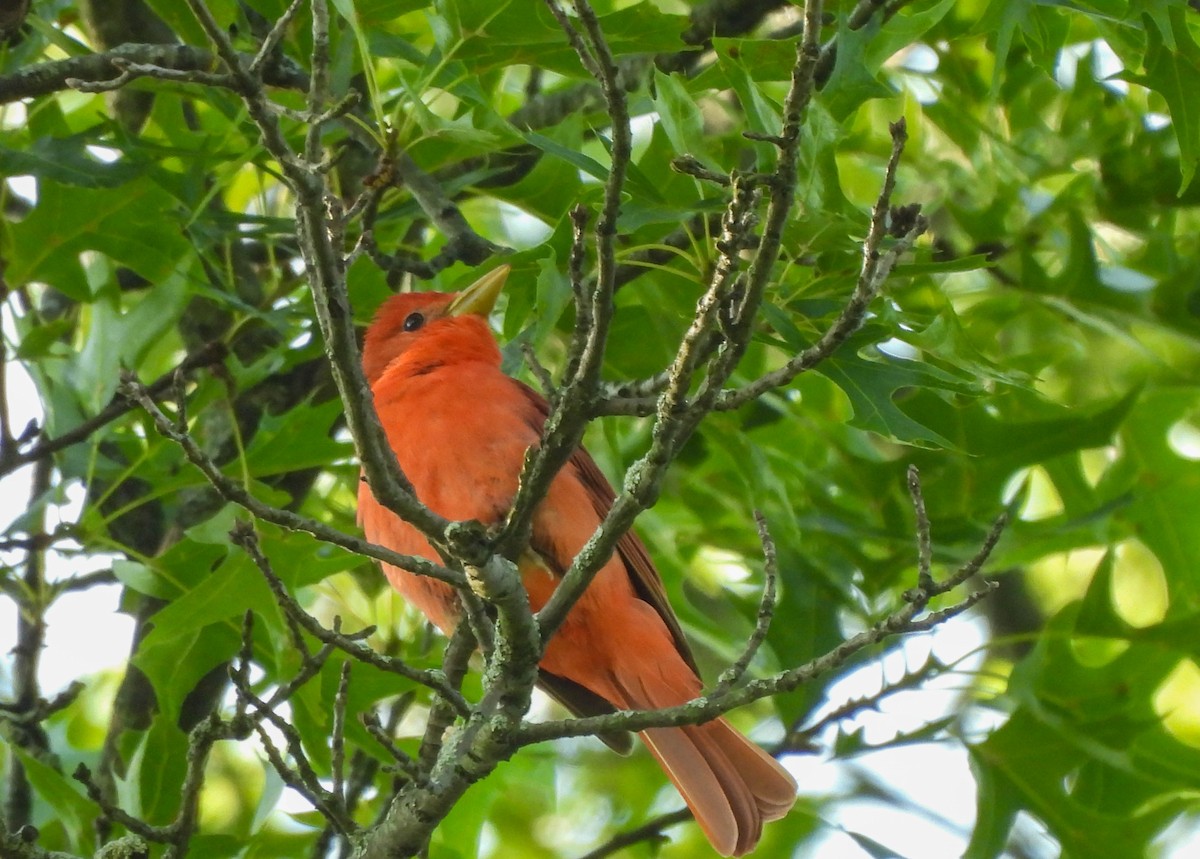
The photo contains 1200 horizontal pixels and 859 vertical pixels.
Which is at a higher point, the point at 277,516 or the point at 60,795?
the point at 60,795

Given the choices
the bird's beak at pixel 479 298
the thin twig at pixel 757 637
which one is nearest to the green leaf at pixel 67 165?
the bird's beak at pixel 479 298

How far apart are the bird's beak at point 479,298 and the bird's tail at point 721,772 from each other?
126 centimetres

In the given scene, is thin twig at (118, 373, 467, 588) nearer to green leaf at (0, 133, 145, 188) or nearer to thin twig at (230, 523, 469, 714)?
thin twig at (230, 523, 469, 714)

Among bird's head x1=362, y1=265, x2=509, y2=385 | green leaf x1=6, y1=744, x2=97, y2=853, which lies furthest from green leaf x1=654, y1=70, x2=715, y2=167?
green leaf x1=6, y1=744, x2=97, y2=853

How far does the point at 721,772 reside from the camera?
456 cm

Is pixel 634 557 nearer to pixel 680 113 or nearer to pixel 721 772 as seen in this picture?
pixel 721 772

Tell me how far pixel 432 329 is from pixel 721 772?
1644mm

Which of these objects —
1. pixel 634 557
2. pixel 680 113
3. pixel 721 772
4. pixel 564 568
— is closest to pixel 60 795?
pixel 564 568

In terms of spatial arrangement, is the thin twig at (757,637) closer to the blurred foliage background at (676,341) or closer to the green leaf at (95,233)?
the blurred foliage background at (676,341)

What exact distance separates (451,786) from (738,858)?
170 centimetres

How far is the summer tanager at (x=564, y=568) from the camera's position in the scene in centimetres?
419

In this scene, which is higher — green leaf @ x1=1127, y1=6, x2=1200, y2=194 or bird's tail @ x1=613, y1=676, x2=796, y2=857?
green leaf @ x1=1127, y1=6, x2=1200, y2=194

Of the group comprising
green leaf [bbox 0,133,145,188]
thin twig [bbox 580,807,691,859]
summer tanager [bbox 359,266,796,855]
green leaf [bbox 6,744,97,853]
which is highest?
green leaf [bbox 0,133,145,188]

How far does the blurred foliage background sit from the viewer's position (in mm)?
3789
